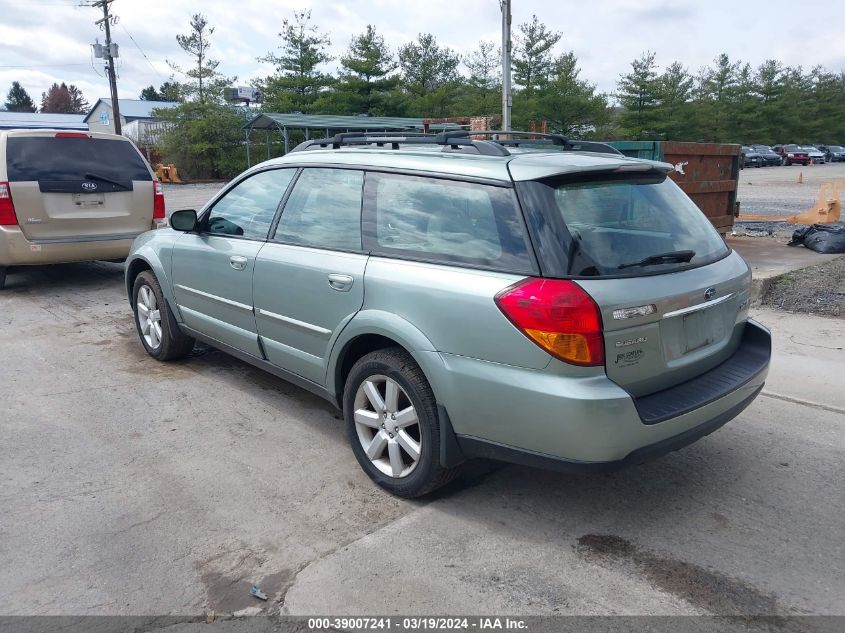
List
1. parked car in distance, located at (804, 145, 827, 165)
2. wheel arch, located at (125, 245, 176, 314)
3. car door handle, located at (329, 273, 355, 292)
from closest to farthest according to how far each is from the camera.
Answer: car door handle, located at (329, 273, 355, 292) → wheel arch, located at (125, 245, 176, 314) → parked car in distance, located at (804, 145, 827, 165)

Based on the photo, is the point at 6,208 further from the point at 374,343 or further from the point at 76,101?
the point at 76,101

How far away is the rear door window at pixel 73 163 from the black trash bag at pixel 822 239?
369 inches

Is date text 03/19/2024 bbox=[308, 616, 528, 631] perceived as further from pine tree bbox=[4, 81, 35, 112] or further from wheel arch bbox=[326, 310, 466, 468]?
pine tree bbox=[4, 81, 35, 112]

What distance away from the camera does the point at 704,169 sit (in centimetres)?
977

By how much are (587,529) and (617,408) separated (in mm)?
769

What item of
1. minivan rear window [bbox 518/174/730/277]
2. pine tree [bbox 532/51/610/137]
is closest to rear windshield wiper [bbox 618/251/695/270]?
minivan rear window [bbox 518/174/730/277]

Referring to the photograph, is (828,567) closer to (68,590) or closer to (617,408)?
(617,408)

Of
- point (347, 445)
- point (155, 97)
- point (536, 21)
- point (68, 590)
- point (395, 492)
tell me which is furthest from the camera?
point (155, 97)

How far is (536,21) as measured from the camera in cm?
4125

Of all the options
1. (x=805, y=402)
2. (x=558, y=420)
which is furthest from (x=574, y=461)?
(x=805, y=402)

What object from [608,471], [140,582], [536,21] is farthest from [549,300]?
[536,21]

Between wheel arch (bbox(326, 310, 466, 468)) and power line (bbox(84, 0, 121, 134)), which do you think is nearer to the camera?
wheel arch (bbox(326, 310, 466, 468))

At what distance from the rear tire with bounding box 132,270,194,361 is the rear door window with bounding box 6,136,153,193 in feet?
9.83

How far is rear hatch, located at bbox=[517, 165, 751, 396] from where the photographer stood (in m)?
3.01
